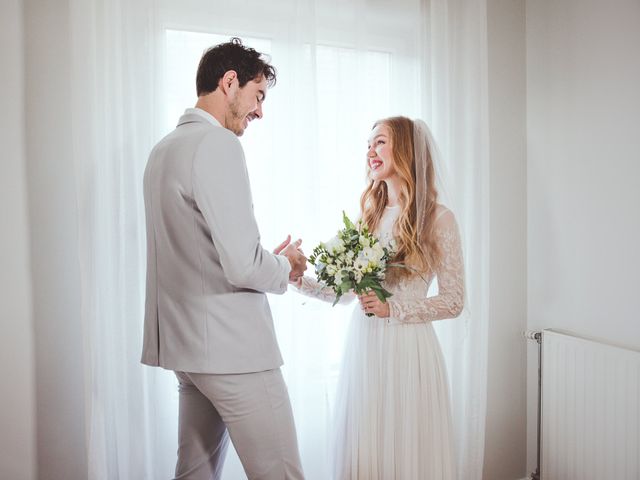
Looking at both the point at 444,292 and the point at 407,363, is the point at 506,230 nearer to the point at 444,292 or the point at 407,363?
the point at 444,292

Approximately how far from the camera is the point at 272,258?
1385 mm

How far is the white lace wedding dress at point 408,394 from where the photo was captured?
1.73 m

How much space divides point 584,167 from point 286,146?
140cm

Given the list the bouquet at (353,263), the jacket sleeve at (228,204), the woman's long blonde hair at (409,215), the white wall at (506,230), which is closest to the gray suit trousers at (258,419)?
the jacket sleeve at (228,204)

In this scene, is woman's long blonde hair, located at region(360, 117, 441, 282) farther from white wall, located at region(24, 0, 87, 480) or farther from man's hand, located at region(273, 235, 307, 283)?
white wall, located at region(24, 0, 87, 480)

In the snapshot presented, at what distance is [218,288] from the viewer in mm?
1355

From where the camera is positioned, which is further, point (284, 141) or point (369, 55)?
point (369, 55)

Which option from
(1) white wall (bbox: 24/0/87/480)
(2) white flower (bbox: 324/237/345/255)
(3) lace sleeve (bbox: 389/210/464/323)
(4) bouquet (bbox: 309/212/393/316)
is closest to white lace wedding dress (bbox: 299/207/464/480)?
(3) lace sleeve (bbox: 389/210/464/323)

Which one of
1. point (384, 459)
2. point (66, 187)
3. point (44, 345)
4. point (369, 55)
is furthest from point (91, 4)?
point (384, 459)

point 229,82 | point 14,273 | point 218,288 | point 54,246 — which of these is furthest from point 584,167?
point 14,273

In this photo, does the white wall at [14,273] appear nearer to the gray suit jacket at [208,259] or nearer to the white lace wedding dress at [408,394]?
the gray suit jacket at [208,259]

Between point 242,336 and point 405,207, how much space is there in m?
0.84

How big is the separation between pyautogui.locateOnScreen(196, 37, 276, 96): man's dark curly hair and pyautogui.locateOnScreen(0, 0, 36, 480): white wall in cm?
77

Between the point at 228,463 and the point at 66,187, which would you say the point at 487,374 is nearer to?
the point at 228,463
